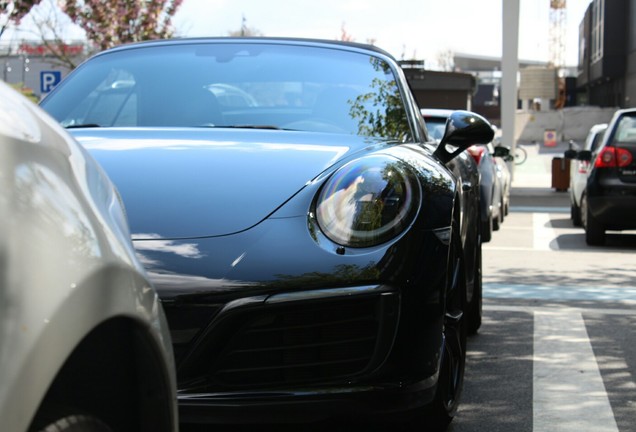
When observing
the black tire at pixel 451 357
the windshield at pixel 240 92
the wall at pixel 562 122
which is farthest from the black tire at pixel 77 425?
the wall at pixel 562 122

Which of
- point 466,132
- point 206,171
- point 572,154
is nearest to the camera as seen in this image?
point 206,171

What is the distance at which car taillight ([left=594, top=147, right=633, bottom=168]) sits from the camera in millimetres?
11742

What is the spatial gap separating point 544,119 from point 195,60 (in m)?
60.9

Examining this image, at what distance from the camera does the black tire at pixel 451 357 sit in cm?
397

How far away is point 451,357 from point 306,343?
0.97 metres

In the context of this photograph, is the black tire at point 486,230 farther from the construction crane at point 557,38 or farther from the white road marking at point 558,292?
the construction crane at point 557,38

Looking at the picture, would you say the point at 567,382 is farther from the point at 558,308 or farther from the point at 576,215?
the point at 576,215

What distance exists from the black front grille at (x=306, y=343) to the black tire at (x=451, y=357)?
0.50 m

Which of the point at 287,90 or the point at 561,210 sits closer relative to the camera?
the point at 287,90

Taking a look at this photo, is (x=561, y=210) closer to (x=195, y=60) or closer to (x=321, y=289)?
(x=195, y=60)

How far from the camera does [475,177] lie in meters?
6.39

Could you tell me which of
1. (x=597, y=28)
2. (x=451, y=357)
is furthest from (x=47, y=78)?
(x=597, y=28)

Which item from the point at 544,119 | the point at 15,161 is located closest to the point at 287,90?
the point at 15,161

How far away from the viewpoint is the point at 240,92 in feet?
15.9
